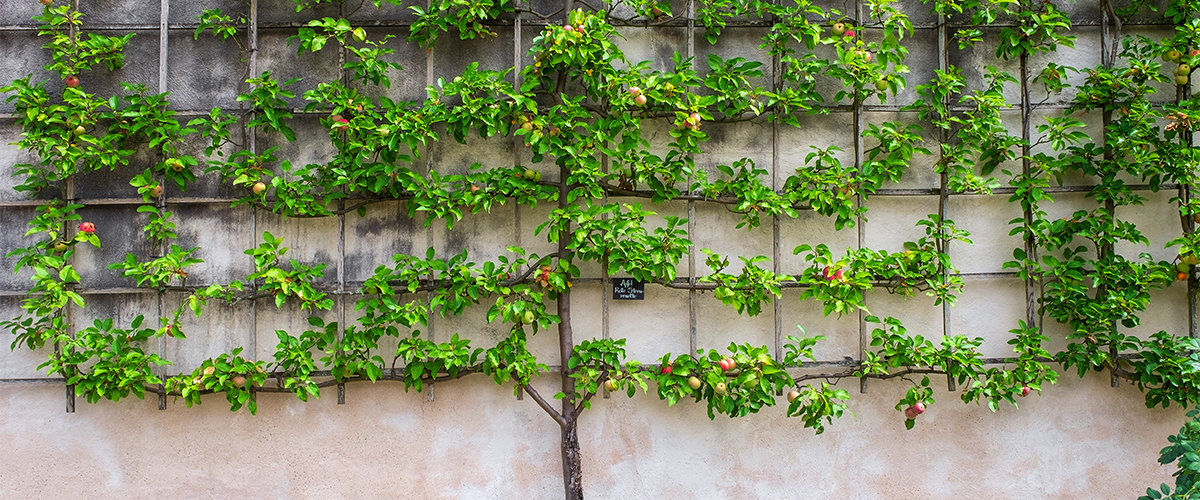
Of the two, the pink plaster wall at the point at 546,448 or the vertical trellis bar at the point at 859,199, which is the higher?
the vertical trellis bar at the point at 859,199

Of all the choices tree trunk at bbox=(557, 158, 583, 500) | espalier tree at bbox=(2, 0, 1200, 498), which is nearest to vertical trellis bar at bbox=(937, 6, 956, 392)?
espalier tree at bbox=(2, 0, 1200, 498)

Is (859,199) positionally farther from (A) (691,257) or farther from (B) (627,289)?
(B) (627,289)

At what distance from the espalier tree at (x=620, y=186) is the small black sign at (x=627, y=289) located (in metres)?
0.09

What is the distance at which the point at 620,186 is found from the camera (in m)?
2.96

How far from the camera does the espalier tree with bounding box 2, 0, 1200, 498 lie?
2.83m

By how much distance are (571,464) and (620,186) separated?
1.16 m

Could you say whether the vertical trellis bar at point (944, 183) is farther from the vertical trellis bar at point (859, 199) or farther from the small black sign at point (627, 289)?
the small black sign at point (627, 289)

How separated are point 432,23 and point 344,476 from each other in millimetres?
1926

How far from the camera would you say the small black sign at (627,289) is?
2.98m

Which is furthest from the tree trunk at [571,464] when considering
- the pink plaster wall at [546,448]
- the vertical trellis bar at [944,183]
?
the vertical trellis bar at [944,183]

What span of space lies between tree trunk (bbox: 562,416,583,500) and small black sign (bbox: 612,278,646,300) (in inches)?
21.2

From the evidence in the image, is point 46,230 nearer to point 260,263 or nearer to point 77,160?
point 77,160

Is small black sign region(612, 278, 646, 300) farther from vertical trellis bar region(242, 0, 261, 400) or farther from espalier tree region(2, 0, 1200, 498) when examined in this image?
vertical trellis bar region(242, 0, 261, 400)

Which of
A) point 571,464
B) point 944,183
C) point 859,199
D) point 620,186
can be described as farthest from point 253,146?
point 944,183
